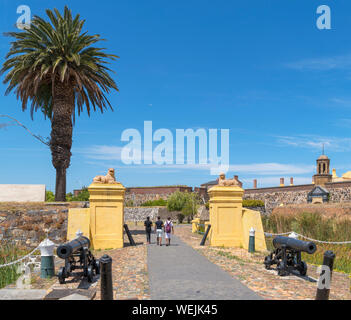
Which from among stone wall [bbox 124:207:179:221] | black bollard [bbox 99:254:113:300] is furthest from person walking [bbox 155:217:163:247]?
stone wall [bbox 124:207:179:221]

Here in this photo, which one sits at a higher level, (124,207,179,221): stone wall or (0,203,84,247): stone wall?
(0,203,84,247): stone wall

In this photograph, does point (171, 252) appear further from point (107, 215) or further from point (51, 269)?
point (51, 269)

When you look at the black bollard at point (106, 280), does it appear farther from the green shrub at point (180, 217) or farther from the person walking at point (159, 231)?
the green shrub at point (180, 217)

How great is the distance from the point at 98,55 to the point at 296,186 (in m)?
32.1

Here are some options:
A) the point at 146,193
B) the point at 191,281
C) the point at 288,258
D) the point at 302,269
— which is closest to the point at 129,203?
the point at 146,193

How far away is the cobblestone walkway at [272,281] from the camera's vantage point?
23.0ft

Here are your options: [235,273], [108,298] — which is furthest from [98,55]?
[108,298]

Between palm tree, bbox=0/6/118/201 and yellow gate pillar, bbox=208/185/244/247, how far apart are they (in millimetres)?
9911

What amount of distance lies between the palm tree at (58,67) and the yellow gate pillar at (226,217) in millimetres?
9911

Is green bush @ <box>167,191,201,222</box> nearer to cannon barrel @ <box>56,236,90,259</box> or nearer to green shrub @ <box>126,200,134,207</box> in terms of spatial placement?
green shrub @ <box>126,200,134,207</box>

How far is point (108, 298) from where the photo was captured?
5.55 meters

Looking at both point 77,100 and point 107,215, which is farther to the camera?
point 77,100

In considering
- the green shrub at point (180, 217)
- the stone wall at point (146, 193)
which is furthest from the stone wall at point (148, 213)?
the stone wall at point (146, 193)

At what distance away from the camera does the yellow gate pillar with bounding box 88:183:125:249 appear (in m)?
14.4
